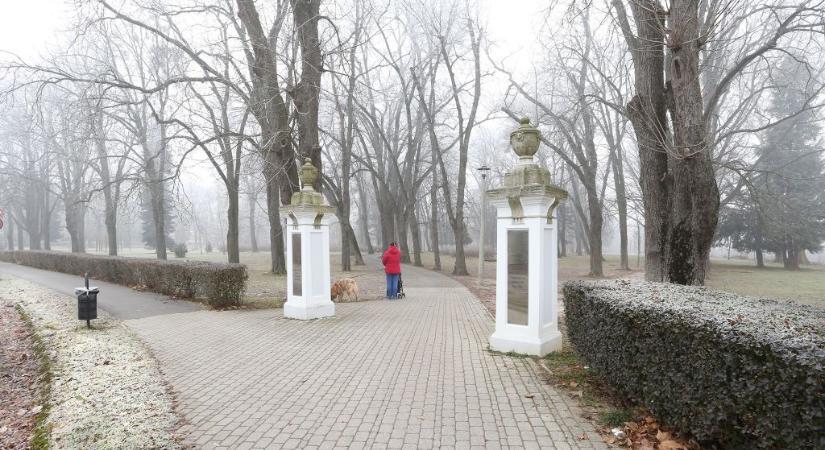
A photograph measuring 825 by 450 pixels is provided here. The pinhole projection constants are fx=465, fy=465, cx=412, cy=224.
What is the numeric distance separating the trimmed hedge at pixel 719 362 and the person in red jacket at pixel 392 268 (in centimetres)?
846

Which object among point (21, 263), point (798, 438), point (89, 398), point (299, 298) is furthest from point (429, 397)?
point (21, 263)

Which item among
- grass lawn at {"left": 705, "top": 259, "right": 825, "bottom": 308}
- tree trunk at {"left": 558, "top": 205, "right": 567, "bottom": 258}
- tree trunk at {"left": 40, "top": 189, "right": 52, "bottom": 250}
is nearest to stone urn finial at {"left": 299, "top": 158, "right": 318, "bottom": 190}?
grass lawn at {"left": 705, "top": 259, "right": 825, "bottom": 308}

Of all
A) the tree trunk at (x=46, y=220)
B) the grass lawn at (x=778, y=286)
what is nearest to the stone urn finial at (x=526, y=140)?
the grass lawn at (x=778, y=286)

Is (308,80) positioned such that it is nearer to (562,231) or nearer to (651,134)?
(651,134)

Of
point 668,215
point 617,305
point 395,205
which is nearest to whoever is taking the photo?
point 617,305

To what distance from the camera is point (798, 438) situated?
2738 millimetres

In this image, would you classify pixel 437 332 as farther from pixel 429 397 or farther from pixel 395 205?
pixel 395 205

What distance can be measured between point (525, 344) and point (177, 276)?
10.3 m

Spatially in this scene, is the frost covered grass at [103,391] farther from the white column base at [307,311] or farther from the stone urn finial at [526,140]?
the stone urn finial at [526,140]

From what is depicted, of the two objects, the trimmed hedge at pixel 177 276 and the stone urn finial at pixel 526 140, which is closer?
the stone urn finial at pixel 526 140

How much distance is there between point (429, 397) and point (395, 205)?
25.1m

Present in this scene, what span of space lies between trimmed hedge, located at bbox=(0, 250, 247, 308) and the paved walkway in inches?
74.1

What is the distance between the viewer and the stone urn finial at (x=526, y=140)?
7.06 metres

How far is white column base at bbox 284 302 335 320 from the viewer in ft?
32.6
